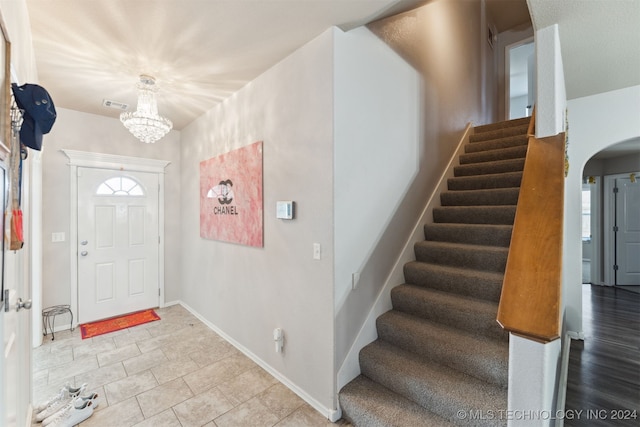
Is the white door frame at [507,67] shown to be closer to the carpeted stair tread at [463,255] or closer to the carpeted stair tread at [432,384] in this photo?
the carpeted stair tread at [463,255]

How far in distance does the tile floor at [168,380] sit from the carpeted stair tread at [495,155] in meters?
3.38

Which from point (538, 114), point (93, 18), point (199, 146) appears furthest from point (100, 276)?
point (538, 114)

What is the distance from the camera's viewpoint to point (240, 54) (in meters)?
A: 2.43

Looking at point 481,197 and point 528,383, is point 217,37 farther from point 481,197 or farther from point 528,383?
point 481,197

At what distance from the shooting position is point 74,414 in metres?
2.04

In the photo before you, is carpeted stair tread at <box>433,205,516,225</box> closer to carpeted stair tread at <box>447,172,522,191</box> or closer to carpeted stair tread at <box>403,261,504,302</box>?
carpeted stair tread at <box>447,172,522,191</box>

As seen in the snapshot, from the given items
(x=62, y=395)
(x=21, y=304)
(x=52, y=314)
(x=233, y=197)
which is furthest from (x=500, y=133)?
(x=52, y=314)

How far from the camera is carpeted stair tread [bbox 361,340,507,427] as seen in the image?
1.72m

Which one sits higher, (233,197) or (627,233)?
(233,197)

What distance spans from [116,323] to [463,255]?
4.25 metres

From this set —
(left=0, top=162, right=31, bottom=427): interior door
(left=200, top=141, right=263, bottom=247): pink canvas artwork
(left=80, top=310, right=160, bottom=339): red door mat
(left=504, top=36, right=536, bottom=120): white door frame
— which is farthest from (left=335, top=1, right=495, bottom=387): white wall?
(left=80, top=310, right=160, bottom=339): red door mat

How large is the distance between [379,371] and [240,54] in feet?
9.02

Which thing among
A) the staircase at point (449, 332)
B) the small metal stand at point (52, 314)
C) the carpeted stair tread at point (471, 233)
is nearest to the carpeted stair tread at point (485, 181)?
the staircase at point (449, 332)

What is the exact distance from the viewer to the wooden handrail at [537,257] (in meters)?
1.12
